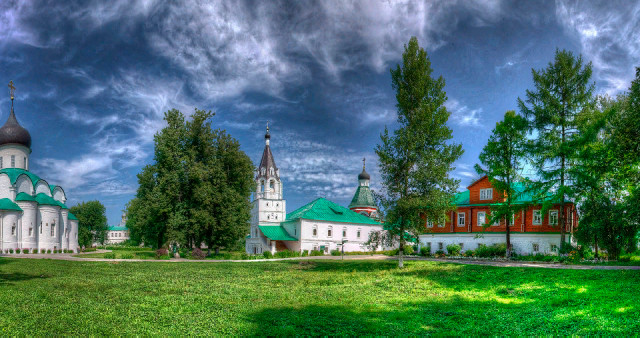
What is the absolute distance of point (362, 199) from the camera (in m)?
64.8

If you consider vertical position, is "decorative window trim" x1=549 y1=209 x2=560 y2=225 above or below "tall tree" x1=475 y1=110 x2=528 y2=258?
below

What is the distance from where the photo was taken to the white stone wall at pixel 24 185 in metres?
43.7

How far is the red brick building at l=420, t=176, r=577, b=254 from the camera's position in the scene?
29781 millimetres

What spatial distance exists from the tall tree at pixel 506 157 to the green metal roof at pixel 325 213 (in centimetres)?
2607

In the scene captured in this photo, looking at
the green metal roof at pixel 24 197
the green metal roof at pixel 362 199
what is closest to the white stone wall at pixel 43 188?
the green metal roof at pixel 24 197

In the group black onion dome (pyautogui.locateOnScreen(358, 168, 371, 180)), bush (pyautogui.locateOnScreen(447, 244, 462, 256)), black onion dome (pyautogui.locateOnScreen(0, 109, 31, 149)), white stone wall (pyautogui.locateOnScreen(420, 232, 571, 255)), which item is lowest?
bush (pyautogui.locateOnScreen(447, 244, 462, 256))

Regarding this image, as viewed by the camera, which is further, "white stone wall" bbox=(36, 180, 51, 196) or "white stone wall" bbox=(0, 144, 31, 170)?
"white stone wall" bbox=(36, 180, 51, 196)

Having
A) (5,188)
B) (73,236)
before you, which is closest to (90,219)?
(73,236)

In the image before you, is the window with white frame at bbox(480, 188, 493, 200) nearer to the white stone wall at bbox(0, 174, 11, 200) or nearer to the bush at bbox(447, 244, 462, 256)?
the bush at bbox(447, 244, 462, 256)

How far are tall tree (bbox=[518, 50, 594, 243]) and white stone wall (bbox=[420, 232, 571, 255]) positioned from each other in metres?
5.66

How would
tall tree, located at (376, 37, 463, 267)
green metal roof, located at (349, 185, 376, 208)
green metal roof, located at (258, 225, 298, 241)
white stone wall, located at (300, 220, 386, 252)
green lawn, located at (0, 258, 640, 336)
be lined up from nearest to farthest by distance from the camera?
green lawn, located at (0, 258, 640, 336) → tall tree, located at (376, 37, 463, 267) → white stone wall, located at (300, 220, 386, 252) → green metal roof, located at (258, 225, 298, 241) → green metal roof, located at (349, 185, 376, 208)

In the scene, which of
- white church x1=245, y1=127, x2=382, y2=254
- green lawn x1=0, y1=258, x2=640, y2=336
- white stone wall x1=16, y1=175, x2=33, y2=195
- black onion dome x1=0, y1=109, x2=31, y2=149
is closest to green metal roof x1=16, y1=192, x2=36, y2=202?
white stone wall x1=16, y1=175, x2=33, y2=195

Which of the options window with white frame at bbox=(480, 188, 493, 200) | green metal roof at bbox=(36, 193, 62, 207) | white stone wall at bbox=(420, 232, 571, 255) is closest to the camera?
white stone wall at bbox=(420, 232, 571, 255)

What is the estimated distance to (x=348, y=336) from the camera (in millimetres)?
8141
